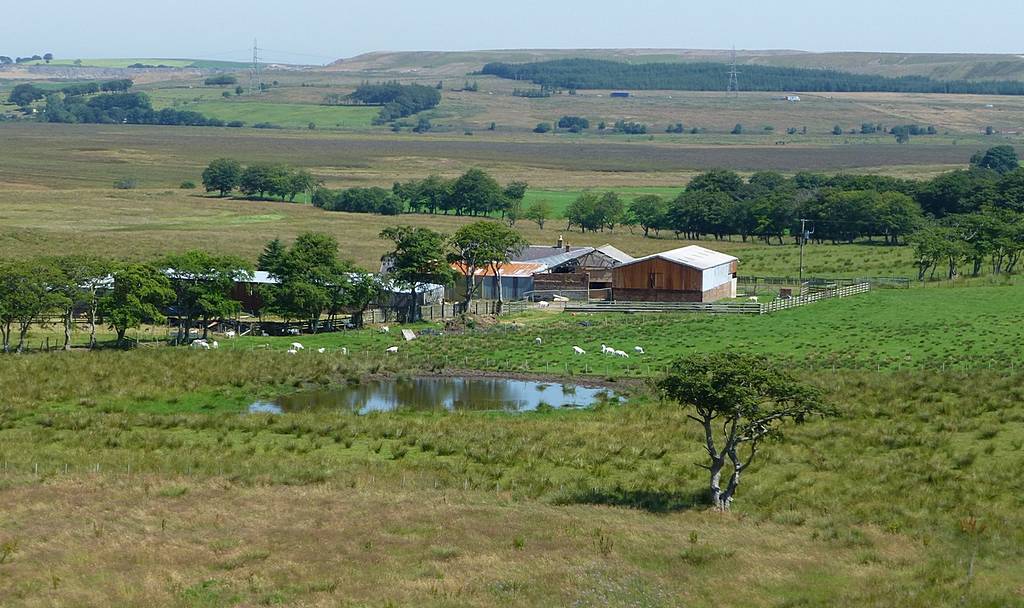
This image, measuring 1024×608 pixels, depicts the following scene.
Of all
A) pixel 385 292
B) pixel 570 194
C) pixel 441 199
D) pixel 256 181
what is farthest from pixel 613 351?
pixel 570 194

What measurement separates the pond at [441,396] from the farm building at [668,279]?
23.1m

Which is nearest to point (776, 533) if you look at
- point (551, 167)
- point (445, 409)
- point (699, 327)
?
point (445, 409)

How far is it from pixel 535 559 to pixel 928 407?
62.3 ft

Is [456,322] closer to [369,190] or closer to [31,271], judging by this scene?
[31,271]

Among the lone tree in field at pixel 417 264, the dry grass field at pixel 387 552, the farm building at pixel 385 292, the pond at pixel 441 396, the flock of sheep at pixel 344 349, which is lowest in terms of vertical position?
the pond at pixel 441 396

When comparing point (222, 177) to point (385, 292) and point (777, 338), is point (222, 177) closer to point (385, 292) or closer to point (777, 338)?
point (385, 292)

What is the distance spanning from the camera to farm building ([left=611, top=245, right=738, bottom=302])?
70.4 m

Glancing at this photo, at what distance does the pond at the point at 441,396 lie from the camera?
4509 centimetres

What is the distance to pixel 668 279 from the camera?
70.8 metres

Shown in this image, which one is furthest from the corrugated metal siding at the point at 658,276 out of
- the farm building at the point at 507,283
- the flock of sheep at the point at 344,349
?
the flock of sheep at the point at 344,349

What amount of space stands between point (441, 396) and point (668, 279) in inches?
1029

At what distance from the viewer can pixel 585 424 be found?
39938mm

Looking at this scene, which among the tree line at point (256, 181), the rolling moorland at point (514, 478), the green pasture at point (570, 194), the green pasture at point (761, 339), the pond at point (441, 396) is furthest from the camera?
the green pasture at point (570, 194)

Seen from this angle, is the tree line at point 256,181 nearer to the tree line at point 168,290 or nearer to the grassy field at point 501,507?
the tree line at point 168,290
